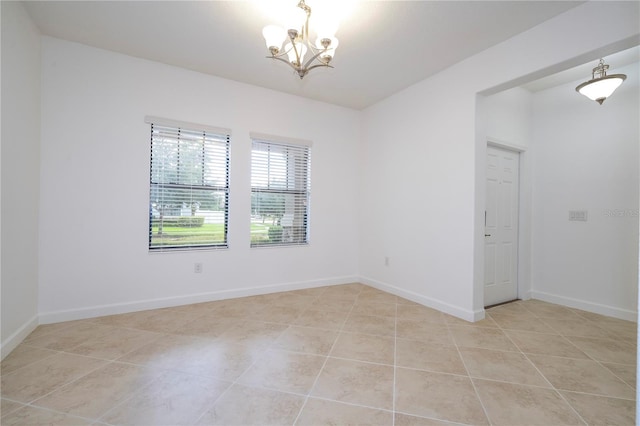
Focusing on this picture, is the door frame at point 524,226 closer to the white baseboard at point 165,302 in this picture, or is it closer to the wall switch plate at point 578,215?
the wall switch plate at point 578,215

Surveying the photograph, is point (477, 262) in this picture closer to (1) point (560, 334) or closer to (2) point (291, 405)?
(1) point (560, 334)

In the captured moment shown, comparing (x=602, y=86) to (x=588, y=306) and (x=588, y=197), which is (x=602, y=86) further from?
(x=588, y=306)

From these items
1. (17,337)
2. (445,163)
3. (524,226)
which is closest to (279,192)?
(445,163)

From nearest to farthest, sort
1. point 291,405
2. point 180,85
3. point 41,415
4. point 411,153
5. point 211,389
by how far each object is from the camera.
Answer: point 41,415 → point 291,405 → point 211,389 → point 180,85 → point 411,153

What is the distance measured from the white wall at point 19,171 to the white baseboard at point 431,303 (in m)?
3.85

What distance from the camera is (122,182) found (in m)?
2.97

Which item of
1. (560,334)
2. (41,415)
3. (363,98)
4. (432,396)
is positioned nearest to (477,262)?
(560,334)

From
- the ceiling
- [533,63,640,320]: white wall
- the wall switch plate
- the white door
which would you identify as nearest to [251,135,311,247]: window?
the ceiling

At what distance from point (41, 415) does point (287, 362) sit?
1.41 meters

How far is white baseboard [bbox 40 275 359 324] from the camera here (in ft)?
8.93

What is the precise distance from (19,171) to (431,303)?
4.24m

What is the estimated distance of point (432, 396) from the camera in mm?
1719

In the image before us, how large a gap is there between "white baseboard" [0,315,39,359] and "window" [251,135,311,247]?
218 cm

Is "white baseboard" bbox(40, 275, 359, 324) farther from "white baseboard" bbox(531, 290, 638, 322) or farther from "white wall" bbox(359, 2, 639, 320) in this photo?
"white baseboard" bbox(531, 290, 638, 322)
